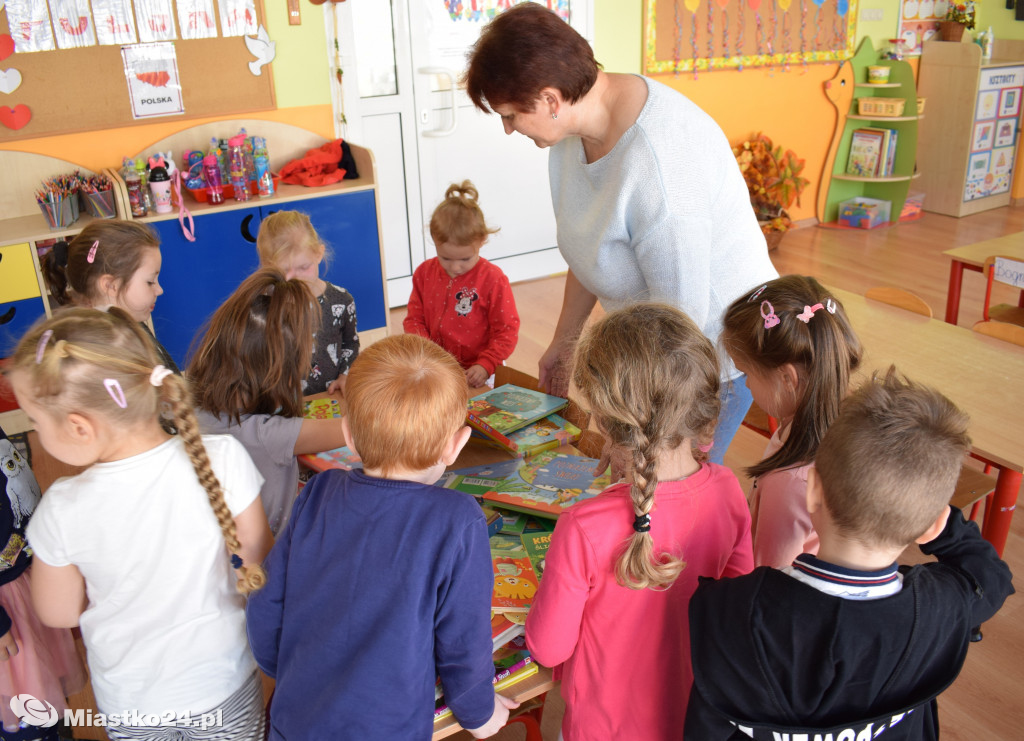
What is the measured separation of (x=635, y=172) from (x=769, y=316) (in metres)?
0.36

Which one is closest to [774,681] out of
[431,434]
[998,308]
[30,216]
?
[431,434]

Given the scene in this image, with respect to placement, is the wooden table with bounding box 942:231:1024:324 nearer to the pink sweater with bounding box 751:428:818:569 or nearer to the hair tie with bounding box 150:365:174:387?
the pink sweater with bounding box 751:428:818:569

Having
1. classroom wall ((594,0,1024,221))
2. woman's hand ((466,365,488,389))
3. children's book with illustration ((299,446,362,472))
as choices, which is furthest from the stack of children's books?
classroom wall ((594,0,1024,221))

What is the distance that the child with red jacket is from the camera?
7.79 ft

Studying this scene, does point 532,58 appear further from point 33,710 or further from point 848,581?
point 33,710

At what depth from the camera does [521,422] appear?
1.78 meters

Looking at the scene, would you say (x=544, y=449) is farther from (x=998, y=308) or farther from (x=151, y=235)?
(x=998, y=308)

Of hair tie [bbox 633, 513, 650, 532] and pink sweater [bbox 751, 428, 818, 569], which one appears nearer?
hair tie [bbox 633, 513, 650, 532]

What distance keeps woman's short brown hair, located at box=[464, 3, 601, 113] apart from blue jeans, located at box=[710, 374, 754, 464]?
0.64m

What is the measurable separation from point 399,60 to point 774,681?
3831mm

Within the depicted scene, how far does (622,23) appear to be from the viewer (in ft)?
15.5

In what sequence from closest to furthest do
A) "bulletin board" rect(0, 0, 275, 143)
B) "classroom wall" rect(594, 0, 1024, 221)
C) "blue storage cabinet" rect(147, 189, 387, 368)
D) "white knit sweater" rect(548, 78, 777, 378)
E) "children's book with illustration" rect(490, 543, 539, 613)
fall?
"children's book with illustration" rect(490, 543, 539, 613)
"white knit sweater" rect(548, 78, 777, 378)
"bulletin board" rect(0, 0, 275, 143)
"blue storage cabinet" rect(147, 189, 387, 368)
"classroom wall" rect(594, 0, 1024, 221)

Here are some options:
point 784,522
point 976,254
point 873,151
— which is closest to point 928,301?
point 976,254

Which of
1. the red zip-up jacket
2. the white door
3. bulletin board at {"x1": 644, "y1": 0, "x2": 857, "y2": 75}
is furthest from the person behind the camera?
bulletin board at {"x1": 644, "y1": 0, "x2": 857, "y2": 75}
